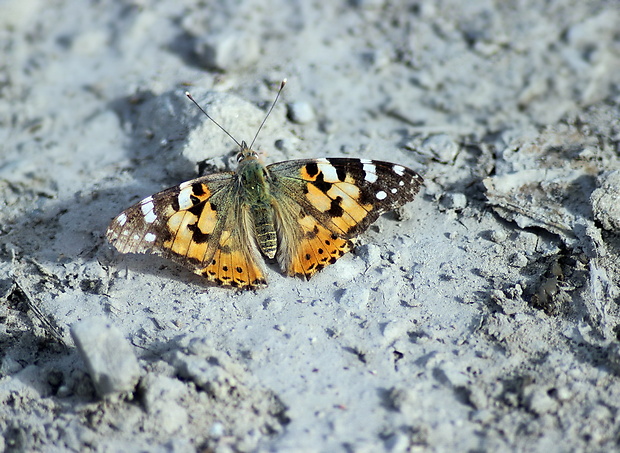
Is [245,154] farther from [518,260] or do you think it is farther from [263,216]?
[518,260]

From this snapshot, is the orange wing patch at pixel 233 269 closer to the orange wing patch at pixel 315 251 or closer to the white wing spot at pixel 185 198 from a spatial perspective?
the orange wing patch at pixel 315 251

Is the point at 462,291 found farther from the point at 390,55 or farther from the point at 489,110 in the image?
the point at 390,55

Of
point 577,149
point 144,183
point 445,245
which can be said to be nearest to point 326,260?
point 445,245

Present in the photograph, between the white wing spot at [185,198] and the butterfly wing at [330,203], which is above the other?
the white wing spot at [185,198]

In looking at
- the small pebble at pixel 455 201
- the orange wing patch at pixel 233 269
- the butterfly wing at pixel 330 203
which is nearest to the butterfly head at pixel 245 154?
the butterfly wing at pixel 330 203

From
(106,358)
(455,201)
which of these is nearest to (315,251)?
(455,201)

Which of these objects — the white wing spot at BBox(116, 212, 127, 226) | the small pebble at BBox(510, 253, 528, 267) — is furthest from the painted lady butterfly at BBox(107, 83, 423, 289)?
the small pebble at BBox(510, 253, 528, 267)
